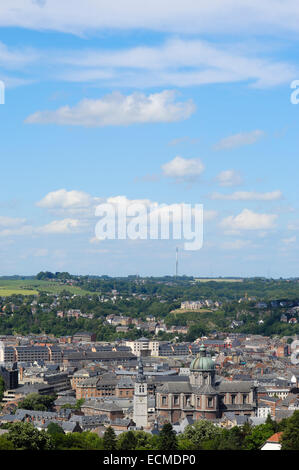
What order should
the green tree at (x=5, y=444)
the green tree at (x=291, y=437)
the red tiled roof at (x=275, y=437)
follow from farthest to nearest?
the red tiled roof at (x=275, y=437) → the green tree at (x=291, y=437) → the green tree at (x=5, y=444)

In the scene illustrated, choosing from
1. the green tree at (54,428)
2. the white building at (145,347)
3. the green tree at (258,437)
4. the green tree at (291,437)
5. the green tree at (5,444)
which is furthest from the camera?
the white building at (145,347)

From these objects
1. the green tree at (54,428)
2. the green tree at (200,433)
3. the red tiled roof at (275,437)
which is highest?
the red tiled roof at (275,437)

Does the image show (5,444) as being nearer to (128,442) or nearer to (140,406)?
(128,442)

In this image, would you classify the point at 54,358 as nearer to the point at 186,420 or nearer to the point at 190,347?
the point at 190,347

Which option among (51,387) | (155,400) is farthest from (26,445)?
(51,387)

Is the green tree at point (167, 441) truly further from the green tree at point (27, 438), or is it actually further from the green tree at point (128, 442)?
the green tree at point (27, 438)

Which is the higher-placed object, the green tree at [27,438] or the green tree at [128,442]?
the green tree at [27,438]

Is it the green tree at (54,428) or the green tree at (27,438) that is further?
the green tree at (54,428)

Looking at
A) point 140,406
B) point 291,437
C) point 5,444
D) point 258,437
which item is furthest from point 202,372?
point 5,444

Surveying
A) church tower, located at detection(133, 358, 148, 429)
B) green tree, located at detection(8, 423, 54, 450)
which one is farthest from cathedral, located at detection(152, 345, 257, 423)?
green tree, located at detection(8, 423, 54, 450)

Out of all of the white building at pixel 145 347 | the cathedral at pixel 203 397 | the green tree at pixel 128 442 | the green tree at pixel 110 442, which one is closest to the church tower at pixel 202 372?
the cathedral at pixel 203 397

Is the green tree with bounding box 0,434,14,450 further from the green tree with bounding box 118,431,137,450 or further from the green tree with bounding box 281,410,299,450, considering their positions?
the green tree with bounding box 281,410,299,450
